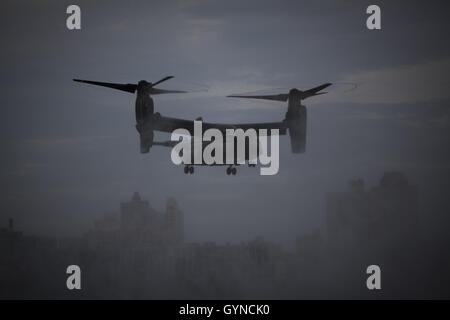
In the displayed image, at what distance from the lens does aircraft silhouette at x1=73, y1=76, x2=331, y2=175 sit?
4506 centimetres

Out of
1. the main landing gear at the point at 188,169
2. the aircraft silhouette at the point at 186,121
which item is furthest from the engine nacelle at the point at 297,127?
the main landing gear at the point at 188,169

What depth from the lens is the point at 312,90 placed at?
4862 cm

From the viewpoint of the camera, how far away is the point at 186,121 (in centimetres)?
4891

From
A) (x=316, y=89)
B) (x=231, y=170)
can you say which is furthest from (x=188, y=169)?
(x=316, y=89)

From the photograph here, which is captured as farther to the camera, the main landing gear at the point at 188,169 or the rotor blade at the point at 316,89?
the main landing gear at the point at 188,169

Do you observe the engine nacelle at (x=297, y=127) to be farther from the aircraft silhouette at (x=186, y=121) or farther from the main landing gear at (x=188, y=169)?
the main landing gear at (x=188, y=169)

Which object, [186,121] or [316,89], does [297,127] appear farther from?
[186,121]

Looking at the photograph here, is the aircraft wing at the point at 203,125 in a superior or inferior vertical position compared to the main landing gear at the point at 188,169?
superior

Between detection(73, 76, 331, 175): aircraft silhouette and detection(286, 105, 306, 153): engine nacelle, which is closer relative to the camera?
detection(73, 76, 331, 175): aircraft silhouette

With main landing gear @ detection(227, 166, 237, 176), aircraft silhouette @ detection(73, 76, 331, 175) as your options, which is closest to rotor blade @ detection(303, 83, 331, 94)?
aircraft silhouette @ detection(73, 76, 331, 175)

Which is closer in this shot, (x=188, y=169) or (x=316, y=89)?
(x=316, y=89)

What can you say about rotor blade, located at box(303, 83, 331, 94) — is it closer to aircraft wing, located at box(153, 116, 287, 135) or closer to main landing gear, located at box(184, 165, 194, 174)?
aircraft wing, located at box(153, 116, 287, 135)

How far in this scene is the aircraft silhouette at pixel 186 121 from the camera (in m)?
45.1
